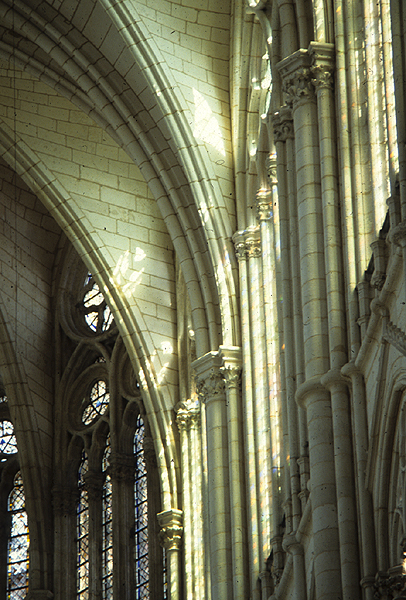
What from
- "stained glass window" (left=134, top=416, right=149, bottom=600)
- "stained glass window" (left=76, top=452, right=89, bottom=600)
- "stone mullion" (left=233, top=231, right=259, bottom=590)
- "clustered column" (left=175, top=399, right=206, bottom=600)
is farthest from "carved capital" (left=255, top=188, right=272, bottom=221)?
"stained glass window" (left=76, top=452, right=89, bottom=600)

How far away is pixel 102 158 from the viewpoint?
2153 cm

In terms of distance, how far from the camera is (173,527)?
63.7ft

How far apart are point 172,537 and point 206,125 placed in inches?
239

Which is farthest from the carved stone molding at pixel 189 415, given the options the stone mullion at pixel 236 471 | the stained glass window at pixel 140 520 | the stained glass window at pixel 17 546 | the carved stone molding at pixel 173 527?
the stained glass window at pixel 17 546

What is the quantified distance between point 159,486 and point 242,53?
7454 mm

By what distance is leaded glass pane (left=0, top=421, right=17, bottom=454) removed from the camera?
24.8 m

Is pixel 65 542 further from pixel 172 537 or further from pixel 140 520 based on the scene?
pixel 172 537

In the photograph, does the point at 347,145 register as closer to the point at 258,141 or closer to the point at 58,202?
the point at 258,141

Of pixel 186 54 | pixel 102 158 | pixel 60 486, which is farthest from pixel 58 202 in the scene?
A: pixel 60 486

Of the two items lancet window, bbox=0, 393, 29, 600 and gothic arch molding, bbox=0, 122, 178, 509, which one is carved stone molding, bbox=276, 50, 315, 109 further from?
lancet window, bbox=0, 393, 29, 600

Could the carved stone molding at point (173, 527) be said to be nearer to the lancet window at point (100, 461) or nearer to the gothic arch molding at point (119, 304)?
the gothic arch molding at point (119, 304)

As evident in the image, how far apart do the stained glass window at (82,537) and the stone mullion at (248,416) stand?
23.9 feet

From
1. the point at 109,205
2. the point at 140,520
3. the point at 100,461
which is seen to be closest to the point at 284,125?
the point at 109,205

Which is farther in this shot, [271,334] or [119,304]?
[119,304]
